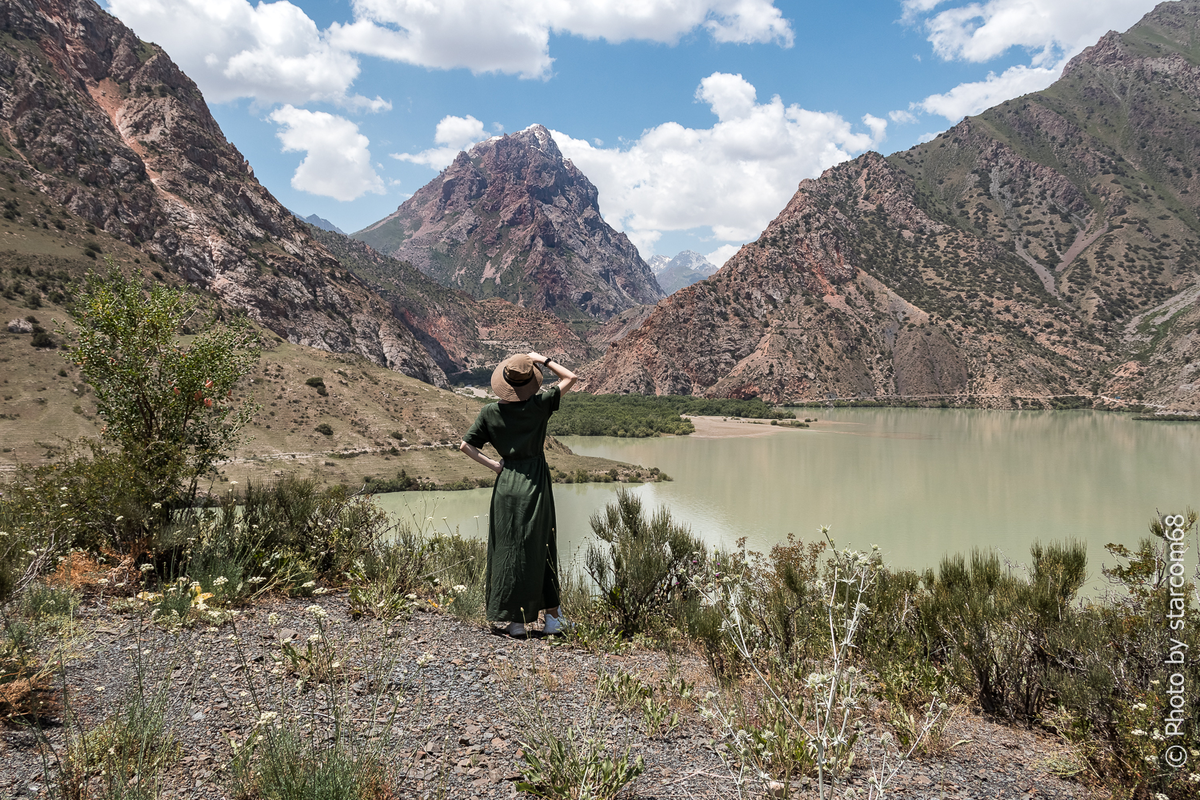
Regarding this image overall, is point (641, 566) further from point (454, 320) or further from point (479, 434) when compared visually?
point (454, 320)

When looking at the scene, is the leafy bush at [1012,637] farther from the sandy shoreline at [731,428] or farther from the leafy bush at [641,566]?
the sandy shoreline at [731,428]

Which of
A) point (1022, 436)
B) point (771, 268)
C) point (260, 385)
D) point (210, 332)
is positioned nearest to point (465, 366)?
point (771, 268)

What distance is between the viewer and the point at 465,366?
11306cm

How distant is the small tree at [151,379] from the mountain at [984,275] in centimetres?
7724

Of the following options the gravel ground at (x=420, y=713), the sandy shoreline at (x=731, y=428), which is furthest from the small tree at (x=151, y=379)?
the sandy shoreline at (x=731, y=428)

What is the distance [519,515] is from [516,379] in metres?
1.05

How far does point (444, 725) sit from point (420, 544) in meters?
2.83

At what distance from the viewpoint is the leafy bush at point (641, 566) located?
5398 mm

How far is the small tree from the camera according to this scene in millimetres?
5977

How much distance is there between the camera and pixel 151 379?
6340mm

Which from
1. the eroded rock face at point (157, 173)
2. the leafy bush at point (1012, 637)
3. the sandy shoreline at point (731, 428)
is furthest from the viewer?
the sandy shoreline at point (731, 428)

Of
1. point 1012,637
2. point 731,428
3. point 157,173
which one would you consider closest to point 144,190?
point 157,173

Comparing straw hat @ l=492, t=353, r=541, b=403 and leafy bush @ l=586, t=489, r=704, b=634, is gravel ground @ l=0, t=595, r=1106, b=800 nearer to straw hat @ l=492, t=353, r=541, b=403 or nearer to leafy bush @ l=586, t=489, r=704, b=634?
leafy bush @ l=586, t=489, r=704, b=634

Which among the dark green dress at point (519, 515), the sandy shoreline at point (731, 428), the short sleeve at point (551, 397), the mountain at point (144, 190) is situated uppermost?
the mountain at point (144, 190)
